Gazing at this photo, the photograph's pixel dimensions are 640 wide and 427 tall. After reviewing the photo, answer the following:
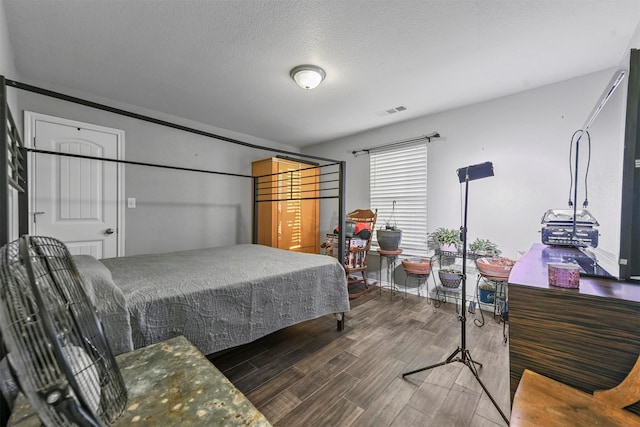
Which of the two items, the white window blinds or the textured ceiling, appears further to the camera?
the white window blinds

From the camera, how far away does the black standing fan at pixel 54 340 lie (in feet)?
1.18

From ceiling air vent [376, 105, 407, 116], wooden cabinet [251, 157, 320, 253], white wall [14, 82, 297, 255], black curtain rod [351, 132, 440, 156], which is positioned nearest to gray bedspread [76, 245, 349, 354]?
white wall [14, 82, 297, 255]

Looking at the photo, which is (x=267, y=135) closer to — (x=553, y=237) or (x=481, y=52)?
(x=481, y=52)

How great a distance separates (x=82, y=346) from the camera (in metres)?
0.54

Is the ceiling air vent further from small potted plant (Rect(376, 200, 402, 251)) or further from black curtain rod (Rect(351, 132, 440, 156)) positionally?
small potted plant (Rect(376, 200, 402, 251))

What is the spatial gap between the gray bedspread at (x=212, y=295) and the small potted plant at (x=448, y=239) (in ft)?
4.96

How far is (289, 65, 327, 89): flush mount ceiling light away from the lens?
7.30ft

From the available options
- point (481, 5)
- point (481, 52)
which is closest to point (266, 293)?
point (481, 5)

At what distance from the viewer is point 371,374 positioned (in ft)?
5.77

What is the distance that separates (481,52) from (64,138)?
4.03 metres

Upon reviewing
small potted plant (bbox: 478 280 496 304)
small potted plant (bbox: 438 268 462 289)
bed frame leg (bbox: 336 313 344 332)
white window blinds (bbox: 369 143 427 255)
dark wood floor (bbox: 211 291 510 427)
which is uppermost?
white window blinds (bbox: 369 143 427 255)

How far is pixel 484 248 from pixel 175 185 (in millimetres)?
3926

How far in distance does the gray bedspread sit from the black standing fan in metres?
0.55

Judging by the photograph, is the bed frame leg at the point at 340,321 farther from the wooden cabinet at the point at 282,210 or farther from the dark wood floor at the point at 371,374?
the wooden cabinet at the point at 282,210
